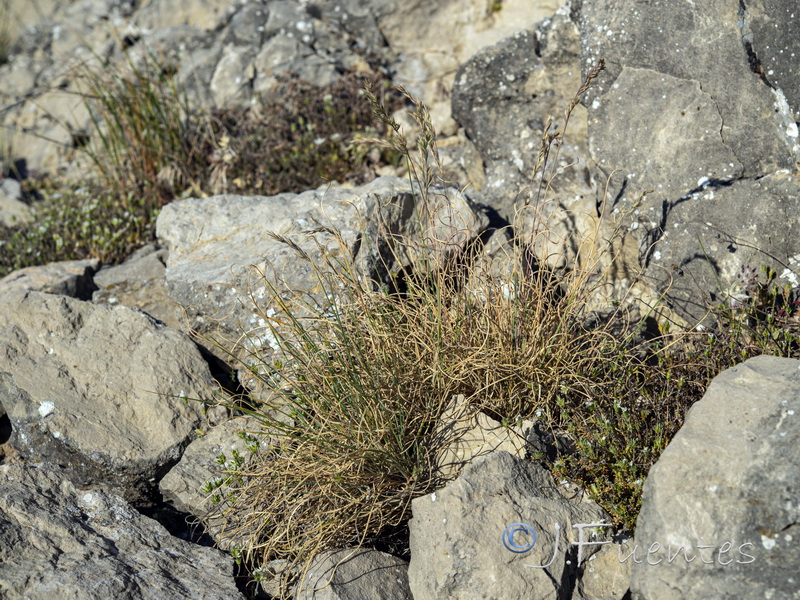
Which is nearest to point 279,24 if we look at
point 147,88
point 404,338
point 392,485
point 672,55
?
point 147,88

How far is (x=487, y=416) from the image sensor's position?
3.43m

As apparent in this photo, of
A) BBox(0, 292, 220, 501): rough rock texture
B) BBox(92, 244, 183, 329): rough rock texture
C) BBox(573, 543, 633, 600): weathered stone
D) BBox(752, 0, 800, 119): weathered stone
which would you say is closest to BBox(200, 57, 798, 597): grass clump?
BBox(573, 543, 633, 600): weathered stone

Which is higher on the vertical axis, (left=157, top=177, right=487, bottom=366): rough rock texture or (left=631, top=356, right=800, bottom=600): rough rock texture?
(left=157, top=177, right=487, bottom=366): rough rock texture

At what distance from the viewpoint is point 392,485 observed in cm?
328

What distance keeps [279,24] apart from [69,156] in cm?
251

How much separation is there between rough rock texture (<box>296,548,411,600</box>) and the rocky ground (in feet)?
0.04

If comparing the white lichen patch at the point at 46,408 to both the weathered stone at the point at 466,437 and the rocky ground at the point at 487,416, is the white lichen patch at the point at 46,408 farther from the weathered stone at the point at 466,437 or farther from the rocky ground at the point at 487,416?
the weathered stone at the point at 466,437

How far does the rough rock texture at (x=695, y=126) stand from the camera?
3818 millimetres

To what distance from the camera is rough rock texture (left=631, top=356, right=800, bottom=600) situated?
2357 millimetres

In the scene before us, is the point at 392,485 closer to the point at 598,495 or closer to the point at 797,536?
the point at 598,495

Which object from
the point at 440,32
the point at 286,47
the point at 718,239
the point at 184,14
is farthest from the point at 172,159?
the point at 718,239

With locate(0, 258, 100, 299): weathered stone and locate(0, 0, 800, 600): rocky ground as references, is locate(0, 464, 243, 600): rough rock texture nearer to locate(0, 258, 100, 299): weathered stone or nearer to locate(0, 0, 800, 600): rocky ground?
locate(0, 0, 800, 600): rocky ground

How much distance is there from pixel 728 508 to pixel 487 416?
1219 millimetres

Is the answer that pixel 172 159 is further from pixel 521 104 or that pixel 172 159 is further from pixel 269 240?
pixel 521 104
